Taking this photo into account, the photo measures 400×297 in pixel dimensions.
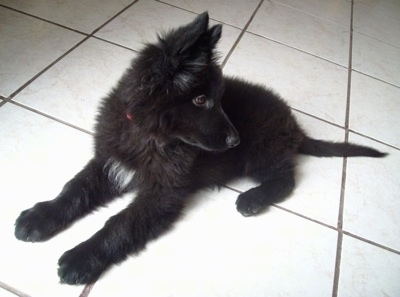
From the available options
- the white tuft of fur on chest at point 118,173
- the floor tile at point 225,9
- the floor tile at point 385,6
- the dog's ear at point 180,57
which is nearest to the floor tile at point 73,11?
the floor tile at point 225,9

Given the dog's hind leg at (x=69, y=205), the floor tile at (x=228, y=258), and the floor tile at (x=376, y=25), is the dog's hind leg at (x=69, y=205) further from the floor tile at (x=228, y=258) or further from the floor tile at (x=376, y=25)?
the floor tile at (x=376, y=25)

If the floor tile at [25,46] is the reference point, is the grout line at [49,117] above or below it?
below

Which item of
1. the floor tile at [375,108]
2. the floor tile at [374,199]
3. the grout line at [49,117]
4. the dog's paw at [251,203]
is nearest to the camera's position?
the dog's paw at [251,203]

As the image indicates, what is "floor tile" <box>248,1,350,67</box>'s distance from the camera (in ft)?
9.46

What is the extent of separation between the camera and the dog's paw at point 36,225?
47.1 inches

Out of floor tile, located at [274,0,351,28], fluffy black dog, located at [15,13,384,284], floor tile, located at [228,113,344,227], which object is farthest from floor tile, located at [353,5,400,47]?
fluffy black dog, located at [15,13,384,284]

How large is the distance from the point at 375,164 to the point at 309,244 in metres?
0.79

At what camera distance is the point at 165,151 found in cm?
131

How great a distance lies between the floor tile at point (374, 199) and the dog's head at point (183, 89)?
0.81 m

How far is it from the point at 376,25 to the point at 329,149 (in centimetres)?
275

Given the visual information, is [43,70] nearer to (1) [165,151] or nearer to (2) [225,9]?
(1) [165,151]

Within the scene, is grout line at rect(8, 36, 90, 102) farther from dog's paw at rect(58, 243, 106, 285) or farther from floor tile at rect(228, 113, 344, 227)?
floor tile at rect(228, 113, 344, 227)

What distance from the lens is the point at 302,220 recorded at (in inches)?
60.4

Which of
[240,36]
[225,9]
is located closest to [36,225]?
[240,36]
